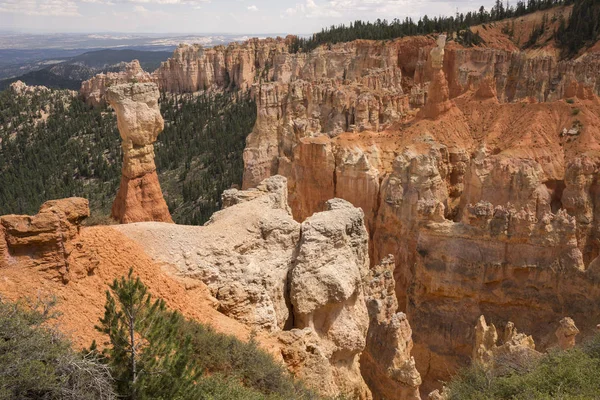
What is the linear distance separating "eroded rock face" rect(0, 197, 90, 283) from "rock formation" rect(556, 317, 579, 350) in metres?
18.1

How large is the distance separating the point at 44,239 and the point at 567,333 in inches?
740

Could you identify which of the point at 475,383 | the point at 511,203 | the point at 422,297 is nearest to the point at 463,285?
the point at 422,297

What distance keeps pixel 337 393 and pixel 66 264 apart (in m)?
6.93

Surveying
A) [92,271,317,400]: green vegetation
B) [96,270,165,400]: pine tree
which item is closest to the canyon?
[92,271,317,400]: green vegetation

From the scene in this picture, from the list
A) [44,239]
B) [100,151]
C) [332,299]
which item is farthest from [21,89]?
[332,299]

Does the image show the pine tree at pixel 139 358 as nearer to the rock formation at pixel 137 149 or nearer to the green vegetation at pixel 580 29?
the rock formation at pixel 137 149

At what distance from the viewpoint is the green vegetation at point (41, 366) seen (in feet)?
20.3

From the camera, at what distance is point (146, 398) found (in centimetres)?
712

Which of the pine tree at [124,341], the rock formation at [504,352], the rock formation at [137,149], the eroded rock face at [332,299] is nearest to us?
the pine tree at [124,341]

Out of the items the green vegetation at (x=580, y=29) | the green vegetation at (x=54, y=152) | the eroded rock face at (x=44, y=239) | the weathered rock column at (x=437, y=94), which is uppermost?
the green vegetation at (x=580, y=29)

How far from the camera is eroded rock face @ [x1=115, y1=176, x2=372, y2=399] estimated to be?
11.4 metres

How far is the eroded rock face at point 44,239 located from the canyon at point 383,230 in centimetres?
3

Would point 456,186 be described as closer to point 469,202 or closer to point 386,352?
point 469,202

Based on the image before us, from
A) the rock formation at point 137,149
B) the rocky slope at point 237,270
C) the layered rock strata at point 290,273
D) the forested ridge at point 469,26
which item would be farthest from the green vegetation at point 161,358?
the forested ridge at point 469,26
